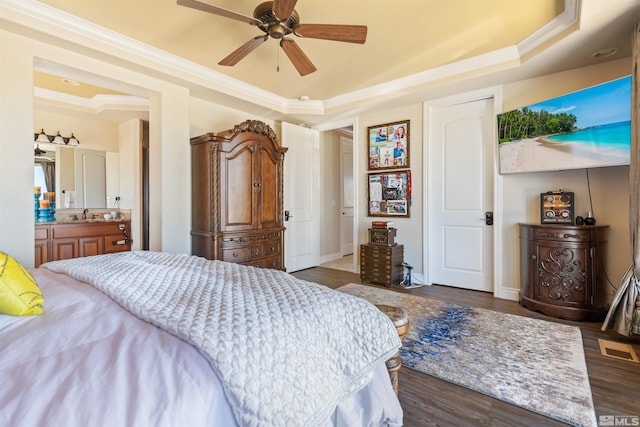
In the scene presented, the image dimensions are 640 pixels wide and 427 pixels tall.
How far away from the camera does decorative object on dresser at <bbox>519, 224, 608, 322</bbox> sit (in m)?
2.67

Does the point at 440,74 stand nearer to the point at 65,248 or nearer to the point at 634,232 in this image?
the point at 634,232

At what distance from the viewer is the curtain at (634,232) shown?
2.16 m

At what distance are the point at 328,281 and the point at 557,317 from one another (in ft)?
8.45

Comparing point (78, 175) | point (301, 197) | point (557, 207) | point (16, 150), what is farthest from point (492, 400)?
point (78, 175)

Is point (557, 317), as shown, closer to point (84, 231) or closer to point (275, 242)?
point (275, 242)

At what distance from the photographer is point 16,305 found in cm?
101

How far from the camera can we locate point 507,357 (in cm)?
204

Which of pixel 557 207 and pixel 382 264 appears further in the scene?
pixel 382 264

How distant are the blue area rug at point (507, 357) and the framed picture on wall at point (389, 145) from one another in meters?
2.13

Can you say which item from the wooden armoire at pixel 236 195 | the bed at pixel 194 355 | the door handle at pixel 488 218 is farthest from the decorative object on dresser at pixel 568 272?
the wooden armoire at pixel 236 195

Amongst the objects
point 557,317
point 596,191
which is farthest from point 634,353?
point 596,191

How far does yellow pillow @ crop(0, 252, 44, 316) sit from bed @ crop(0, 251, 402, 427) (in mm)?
32

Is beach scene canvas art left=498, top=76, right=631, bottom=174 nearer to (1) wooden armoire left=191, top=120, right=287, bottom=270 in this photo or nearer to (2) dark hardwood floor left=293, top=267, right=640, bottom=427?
(2) dark hardwood floor left=293, top=267, right=640, bottom=427

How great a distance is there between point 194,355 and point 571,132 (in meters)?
3.57
